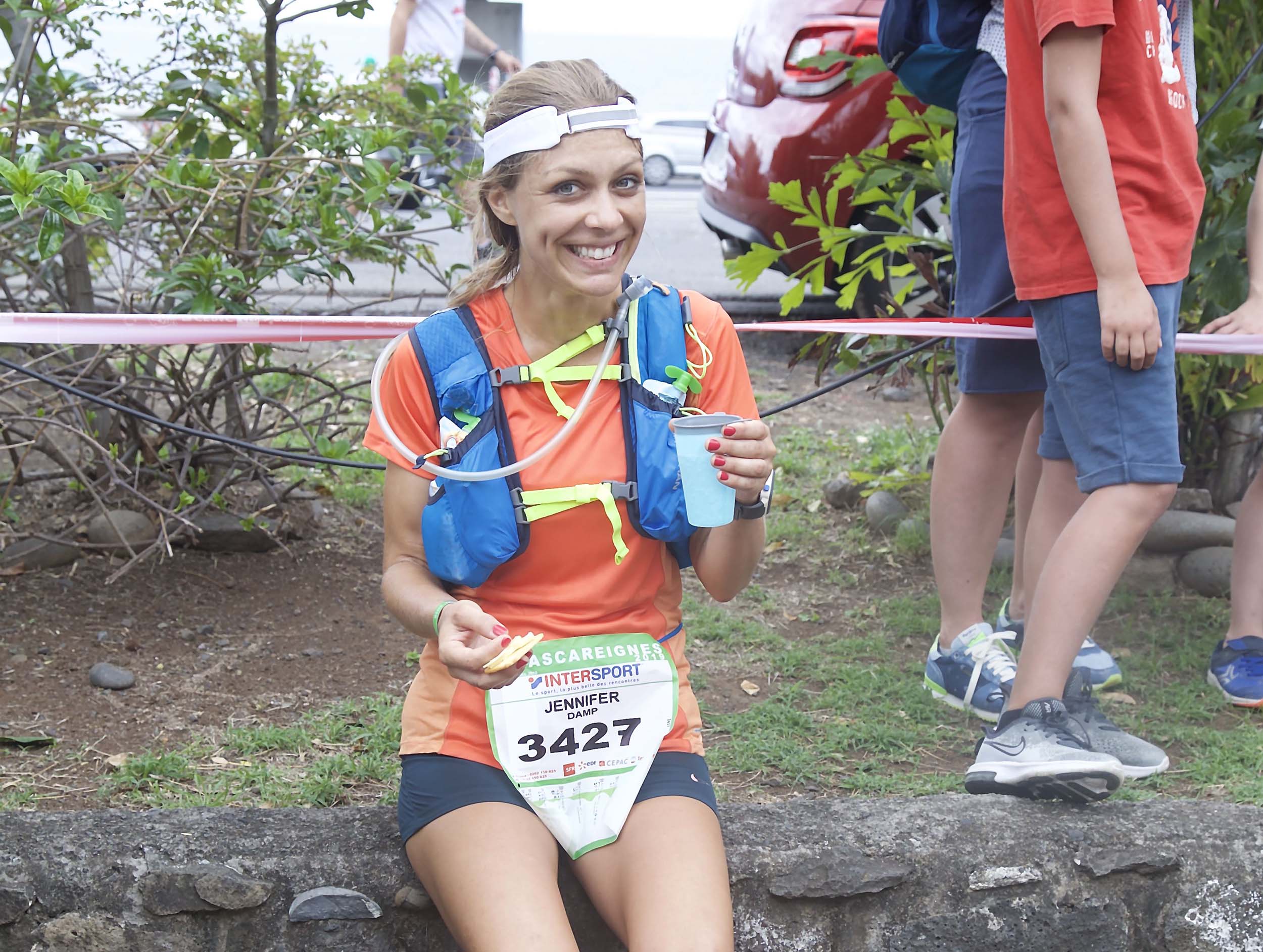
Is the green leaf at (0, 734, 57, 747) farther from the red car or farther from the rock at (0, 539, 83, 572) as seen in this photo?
the red car

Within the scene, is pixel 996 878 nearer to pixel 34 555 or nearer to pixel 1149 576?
pixel 1149 576

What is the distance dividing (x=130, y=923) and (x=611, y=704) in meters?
0.83

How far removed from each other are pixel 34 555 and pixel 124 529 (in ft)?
0.76

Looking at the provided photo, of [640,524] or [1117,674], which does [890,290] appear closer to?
[1117,674]

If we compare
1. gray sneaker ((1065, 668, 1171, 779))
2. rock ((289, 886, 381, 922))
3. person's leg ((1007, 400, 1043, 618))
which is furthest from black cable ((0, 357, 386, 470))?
person's leg ((1007, 400, 1043, 618))

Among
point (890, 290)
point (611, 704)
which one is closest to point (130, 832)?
point (611, 704)

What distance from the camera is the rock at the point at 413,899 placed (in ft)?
7.20

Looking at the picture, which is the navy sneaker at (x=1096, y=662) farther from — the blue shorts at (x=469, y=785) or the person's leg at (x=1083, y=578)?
the blue shorts at (x=469, y=785)

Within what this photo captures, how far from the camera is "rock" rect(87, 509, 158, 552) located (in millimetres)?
3711


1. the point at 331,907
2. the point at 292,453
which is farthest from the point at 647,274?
the point at 331,907

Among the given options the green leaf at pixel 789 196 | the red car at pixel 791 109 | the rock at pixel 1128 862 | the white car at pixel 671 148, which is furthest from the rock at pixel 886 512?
the white car at pixel 671 148

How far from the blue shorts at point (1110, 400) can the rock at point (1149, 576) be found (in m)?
1.49

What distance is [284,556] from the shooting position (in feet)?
12.9

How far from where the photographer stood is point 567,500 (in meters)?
2.09
